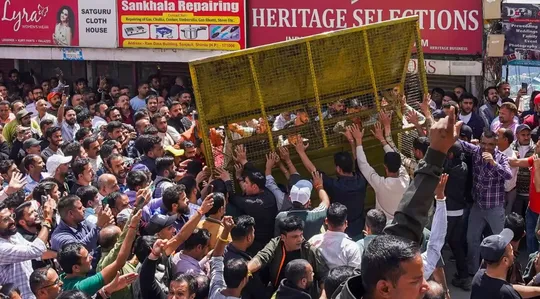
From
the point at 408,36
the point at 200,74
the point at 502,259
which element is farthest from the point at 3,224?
the point at 408,36

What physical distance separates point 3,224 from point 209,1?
26.5ft

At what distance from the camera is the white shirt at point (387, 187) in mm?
7871

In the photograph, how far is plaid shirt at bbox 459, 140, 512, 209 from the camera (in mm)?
8359

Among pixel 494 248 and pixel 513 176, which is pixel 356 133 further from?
pixel 494 248

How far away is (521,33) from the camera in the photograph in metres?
11.3

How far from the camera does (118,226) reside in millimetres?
6938

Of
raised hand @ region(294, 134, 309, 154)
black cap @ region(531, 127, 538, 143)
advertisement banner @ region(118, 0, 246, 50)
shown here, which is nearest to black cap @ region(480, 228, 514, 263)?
raised hand @ region(294, 134, 309, 154)

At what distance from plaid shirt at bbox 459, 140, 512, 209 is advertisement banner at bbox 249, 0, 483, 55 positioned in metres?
3.67

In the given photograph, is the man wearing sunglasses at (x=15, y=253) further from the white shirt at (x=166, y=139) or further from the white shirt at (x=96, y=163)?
the white shirt at (x=166, y=139)

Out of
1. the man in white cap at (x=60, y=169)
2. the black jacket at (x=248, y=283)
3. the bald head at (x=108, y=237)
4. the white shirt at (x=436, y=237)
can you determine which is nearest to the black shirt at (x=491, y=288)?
the white shirt at (x=436, y=237)

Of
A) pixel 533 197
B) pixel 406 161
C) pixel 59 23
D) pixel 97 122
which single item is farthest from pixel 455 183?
pixel 59 23

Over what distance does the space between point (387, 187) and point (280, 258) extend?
1845 millimetres

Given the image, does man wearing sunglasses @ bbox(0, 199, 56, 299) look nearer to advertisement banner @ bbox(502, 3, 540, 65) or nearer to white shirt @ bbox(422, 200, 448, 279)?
white shirt @ bbox(422, 200, 448, 279)

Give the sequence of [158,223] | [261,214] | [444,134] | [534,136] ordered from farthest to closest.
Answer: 1. [534,136]
2. [261,214]
3. [158,223]
4. [444,134]
